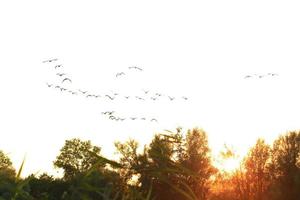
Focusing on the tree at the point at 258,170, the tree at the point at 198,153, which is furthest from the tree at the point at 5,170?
the tree at the point at 258,170

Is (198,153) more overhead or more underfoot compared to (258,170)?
more overhead

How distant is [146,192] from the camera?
4.12 m

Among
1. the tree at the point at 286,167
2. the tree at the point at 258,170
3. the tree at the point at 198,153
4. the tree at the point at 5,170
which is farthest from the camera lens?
the tree at the point at 198,153

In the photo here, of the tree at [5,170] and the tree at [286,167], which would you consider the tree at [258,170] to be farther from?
the tree at [5,170]

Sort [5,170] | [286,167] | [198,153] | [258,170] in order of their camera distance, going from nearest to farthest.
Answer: [5,170], [286,167], [258,170], [198,153]

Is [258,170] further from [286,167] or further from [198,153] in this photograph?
[198,153]

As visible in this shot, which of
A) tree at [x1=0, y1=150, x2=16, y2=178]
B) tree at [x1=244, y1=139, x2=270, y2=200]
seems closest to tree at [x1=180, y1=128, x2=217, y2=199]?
tree at [x1=244, y1=139, x2=270, y2=200]

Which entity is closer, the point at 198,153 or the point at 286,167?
the point at 286,167

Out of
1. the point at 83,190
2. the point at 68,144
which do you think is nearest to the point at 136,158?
the point at 83,190

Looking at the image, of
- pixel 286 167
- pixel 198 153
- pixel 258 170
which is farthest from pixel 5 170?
pixel 198 153

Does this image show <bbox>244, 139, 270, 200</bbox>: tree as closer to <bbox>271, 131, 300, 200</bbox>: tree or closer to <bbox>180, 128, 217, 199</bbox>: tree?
<bbox>271, 131, 300, 200</bbox>: tree

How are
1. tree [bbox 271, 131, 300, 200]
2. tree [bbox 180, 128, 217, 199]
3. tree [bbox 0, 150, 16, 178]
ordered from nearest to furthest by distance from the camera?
tree [bbox 0, 150, 16, 178] → tree [bbox 271, 131, 300, 200] → tree [bbox 180, 128, 217, 199]

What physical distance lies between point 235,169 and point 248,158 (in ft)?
10.8

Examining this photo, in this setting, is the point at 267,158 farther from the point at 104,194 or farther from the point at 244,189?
the point at 104,194
